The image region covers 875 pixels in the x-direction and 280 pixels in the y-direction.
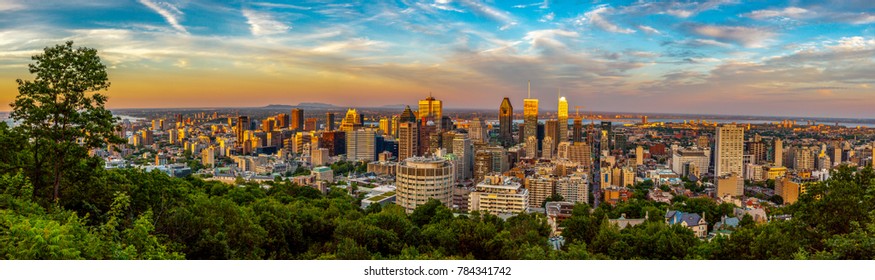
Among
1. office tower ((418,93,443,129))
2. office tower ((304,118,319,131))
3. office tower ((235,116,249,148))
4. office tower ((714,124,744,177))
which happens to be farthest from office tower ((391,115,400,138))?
office tower ((714,124,744,177))

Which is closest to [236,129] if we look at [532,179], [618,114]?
[618,114]

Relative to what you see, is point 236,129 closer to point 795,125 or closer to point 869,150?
point 795,125

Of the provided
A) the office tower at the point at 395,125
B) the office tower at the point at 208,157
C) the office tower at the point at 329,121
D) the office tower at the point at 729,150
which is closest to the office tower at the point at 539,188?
the office tower at the point at 729,150

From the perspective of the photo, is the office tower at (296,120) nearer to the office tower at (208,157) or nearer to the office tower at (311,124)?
the office tower at (311,124)

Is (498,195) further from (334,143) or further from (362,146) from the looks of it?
(334,143)

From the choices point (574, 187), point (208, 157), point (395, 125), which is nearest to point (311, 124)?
point (395, 125)
